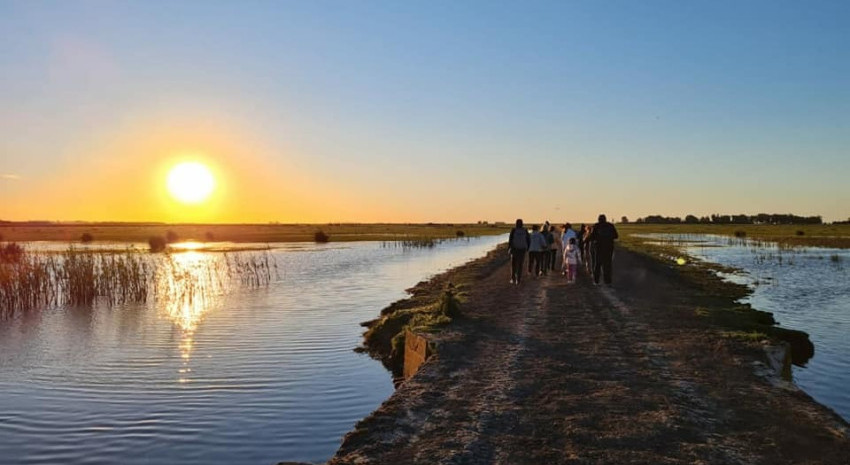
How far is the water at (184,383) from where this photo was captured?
30.3 feet

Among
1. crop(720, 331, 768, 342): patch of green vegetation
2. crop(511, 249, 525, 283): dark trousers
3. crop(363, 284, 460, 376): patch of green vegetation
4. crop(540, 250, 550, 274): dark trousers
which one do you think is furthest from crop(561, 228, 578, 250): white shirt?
crop(720, 331, 768, 342): patch of green vegetation

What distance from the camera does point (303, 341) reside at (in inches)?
682

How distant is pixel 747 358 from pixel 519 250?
40.4 feet

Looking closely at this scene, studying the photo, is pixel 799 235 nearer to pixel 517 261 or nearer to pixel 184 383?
pixel 517 261

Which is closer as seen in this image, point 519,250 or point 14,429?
point 14,429

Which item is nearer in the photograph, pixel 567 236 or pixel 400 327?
pixel 400 327

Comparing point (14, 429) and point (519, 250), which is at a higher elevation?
point (519, 250)

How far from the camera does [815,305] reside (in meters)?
23.7

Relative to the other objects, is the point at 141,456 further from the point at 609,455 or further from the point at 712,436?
the point at 712,436

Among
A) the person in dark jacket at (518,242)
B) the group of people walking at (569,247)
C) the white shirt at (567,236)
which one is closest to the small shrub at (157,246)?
the group of people walking at (569,247)

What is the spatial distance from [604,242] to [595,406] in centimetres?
1468

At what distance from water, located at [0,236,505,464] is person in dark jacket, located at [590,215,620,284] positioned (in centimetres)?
844

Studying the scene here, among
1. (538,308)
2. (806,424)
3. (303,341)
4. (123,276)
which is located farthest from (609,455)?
(123,276)

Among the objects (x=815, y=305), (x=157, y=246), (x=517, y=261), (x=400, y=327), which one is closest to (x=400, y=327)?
(x=400, y=327)
